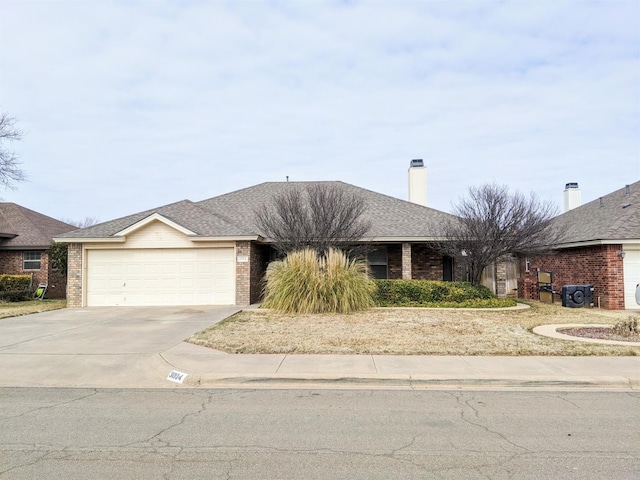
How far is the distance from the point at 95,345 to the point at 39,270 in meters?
16.7

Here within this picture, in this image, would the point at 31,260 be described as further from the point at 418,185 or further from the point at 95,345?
the point at 418,185

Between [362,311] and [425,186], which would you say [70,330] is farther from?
[425,186]

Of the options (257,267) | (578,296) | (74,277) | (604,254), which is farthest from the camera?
(257,267)

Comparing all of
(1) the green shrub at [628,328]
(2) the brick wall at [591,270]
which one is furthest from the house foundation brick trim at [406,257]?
(1) the green shrub at [628,328]

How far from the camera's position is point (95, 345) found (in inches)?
399

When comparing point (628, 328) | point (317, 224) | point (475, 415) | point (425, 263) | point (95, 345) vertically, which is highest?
point (317, 224)

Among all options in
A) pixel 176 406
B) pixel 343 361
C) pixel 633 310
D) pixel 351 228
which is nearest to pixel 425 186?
pixel 351 228

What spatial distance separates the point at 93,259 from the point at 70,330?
22.7 ft

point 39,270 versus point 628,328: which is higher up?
point 39,270

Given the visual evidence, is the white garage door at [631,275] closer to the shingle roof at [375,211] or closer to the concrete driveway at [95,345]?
the shingle roof at [375,211]

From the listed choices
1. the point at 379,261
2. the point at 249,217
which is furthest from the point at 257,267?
the point at 379,261

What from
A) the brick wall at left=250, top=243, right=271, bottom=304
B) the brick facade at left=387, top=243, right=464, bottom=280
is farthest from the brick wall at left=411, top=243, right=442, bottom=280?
the brick wall at left=250, top=243, right=271, bottom=304

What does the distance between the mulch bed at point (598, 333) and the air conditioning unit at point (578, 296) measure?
240 inches

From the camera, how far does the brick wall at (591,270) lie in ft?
56.1
